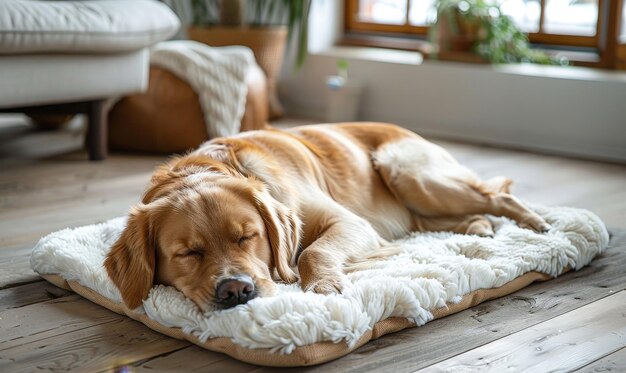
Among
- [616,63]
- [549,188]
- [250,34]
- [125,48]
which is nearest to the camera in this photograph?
[549,188]

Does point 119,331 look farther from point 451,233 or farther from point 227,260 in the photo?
point 451,233

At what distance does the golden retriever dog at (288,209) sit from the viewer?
6.00 ft

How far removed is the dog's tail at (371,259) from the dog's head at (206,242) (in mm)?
169

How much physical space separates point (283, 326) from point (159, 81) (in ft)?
8.42

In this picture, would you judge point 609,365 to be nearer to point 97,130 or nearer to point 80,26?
point 80,26

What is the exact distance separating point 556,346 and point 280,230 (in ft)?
→ 2.21

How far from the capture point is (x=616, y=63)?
4.23 m

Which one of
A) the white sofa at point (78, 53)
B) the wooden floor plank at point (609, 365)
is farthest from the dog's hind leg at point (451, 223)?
the white sofa at point (78, 53)

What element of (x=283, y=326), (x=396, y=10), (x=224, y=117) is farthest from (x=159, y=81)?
(x=283, y=326)

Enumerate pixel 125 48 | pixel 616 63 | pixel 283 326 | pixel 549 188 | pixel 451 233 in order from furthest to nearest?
pixel 616 63
pixel 125 48
pixel 549 188
pixel 451 233
pixel 283 326

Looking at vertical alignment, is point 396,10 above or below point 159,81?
above

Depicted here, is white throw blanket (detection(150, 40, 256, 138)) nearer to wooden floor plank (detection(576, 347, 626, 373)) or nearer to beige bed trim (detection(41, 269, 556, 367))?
beige bed trim (detection(41, 269, 556, 367))

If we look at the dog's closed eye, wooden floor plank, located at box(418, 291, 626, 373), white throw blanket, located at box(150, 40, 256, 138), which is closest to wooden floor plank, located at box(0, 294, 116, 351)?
the dog's closed eye

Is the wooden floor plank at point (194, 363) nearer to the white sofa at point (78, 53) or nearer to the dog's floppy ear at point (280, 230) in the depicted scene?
the dog's floppy ear at point (280, 230)
